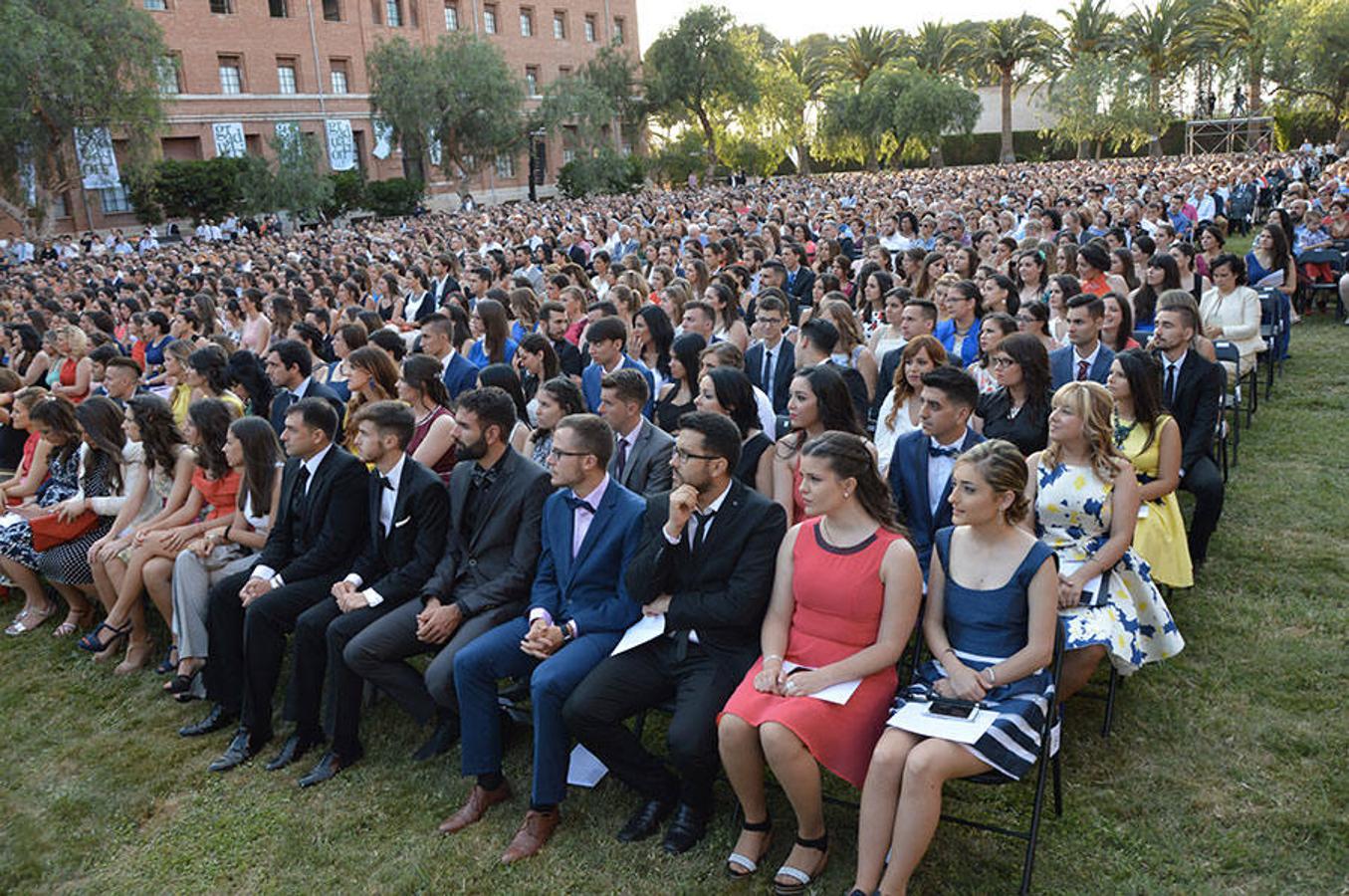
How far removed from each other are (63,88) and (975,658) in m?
34.8

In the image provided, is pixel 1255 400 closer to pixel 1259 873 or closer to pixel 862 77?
pixel 1259 873

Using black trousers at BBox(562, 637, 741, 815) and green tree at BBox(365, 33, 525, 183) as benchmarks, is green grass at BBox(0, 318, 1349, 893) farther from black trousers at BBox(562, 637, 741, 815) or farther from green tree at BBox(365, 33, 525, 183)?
green tree at BBox(365, 33, 525, 183)

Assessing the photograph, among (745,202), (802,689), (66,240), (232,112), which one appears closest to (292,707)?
(802,689)

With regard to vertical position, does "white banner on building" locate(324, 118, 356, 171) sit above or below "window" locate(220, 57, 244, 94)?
below

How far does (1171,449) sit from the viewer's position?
16.2ft

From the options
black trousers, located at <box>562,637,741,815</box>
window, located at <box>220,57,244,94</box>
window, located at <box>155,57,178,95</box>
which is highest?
window, located at <box>220,57,244,94</box>

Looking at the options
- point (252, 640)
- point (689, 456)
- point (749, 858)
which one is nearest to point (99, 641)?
point (252, 640)

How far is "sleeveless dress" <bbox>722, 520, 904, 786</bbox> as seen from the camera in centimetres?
352

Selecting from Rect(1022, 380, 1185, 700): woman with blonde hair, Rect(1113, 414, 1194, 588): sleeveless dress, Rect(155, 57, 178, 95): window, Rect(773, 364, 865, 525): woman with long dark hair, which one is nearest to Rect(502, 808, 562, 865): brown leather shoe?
Rect(773, 364, 865, 525): woman with long dark hair

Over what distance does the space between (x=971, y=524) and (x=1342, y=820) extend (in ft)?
5.40

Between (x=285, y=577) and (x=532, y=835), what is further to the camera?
(x=285, y=577)

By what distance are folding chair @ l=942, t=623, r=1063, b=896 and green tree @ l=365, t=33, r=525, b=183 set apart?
4366 cm

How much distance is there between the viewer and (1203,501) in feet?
18.3

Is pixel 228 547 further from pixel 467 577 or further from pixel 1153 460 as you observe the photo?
pixel 1153 460
